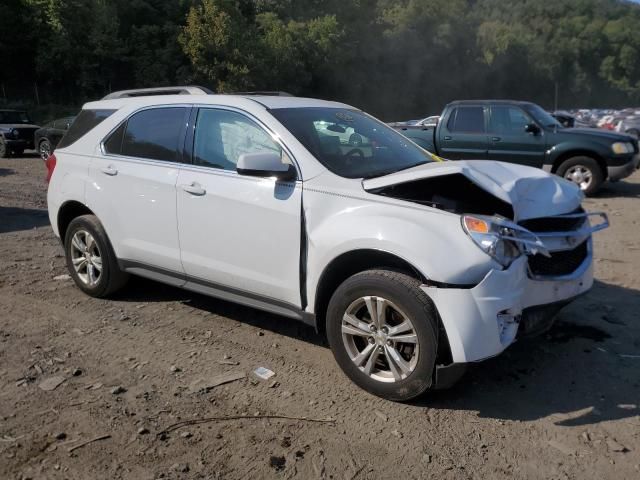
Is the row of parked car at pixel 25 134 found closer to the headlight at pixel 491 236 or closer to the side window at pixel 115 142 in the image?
the side window at pixel 115 142

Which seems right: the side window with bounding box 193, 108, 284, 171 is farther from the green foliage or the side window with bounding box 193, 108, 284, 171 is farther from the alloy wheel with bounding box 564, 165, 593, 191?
the green foliage

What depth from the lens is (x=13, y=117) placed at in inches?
777

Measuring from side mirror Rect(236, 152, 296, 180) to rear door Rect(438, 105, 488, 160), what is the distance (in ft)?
27.3

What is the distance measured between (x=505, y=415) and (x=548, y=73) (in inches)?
3600

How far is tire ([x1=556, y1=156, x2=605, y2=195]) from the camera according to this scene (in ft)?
35.7

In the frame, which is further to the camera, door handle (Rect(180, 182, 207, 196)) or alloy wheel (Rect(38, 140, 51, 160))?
alloy wheel (Rect(38, 140, 51, 160))

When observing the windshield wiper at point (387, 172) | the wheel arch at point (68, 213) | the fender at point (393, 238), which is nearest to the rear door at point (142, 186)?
the wheel arch at point (68, 213)

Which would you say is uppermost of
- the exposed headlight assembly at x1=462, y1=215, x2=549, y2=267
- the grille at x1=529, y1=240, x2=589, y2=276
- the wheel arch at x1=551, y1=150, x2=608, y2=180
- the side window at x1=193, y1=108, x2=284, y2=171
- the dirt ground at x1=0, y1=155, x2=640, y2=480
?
the side window at x1=193, y1=108, x2=284, y2=171

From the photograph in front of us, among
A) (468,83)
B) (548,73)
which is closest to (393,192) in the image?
(468,83)

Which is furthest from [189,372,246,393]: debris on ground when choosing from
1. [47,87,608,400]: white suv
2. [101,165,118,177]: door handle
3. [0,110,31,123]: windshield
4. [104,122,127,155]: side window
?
[0,110,31,123]: windshield

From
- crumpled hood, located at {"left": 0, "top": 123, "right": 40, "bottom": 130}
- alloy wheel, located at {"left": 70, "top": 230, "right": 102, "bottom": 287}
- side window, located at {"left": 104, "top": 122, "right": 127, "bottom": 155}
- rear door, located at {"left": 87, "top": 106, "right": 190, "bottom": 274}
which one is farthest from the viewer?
crumpled hood, located at {"left": 0, "top": 123, "right": 40, "bottom": 130}

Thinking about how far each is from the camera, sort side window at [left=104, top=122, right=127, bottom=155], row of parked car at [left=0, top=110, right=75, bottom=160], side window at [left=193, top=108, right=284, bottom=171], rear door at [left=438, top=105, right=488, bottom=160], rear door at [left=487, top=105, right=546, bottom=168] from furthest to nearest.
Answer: row of parked car at [left=0, top=110, right=75, bottom=160]
rear door at [left=438, top=105, right=488, bottom=160]
rear door at [left=487, top=105, right=546, bottom=168]
side window at [left=104, top=122, right=127, bottom=155]
side window at [left=193, top=108, right=284, bottom=171]

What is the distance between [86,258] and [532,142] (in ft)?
28.5

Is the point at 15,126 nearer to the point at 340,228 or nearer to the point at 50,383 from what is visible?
the point at 50,383
